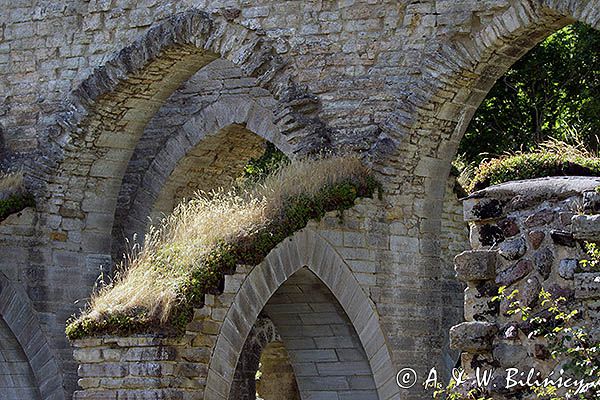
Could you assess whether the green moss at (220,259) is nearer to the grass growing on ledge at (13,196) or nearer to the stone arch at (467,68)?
the stone arch at (467,68)

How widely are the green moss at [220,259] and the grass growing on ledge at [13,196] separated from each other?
3425 mm

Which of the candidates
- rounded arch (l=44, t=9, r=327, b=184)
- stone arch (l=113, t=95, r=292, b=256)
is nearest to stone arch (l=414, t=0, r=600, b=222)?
rounded arch (l=44, t=9, r=327, b=184)

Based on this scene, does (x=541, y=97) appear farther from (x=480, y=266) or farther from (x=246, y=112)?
(x=480, y=266)

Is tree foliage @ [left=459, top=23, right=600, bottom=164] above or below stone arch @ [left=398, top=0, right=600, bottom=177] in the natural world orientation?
above

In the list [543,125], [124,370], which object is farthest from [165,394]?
[543,125]

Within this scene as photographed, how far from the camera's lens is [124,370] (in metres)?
11.0

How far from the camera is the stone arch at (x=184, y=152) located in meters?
16.0

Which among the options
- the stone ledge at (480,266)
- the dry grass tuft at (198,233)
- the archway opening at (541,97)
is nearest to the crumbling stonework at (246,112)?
the dry grass tuft at (198,233)

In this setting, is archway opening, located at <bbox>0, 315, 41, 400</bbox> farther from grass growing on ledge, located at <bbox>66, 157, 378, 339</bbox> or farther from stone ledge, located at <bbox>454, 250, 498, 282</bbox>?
stone ledge, located at <bbox>454, 250, 498, 282</bbox>

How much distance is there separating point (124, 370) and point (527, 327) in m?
4.39

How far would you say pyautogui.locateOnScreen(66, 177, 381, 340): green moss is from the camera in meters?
11.0

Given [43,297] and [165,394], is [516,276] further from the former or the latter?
[43,297]

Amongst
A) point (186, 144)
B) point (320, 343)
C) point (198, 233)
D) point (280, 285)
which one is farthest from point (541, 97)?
point (198, 233)

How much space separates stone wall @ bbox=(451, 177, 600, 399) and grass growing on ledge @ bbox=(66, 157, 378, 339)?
3.78 m
